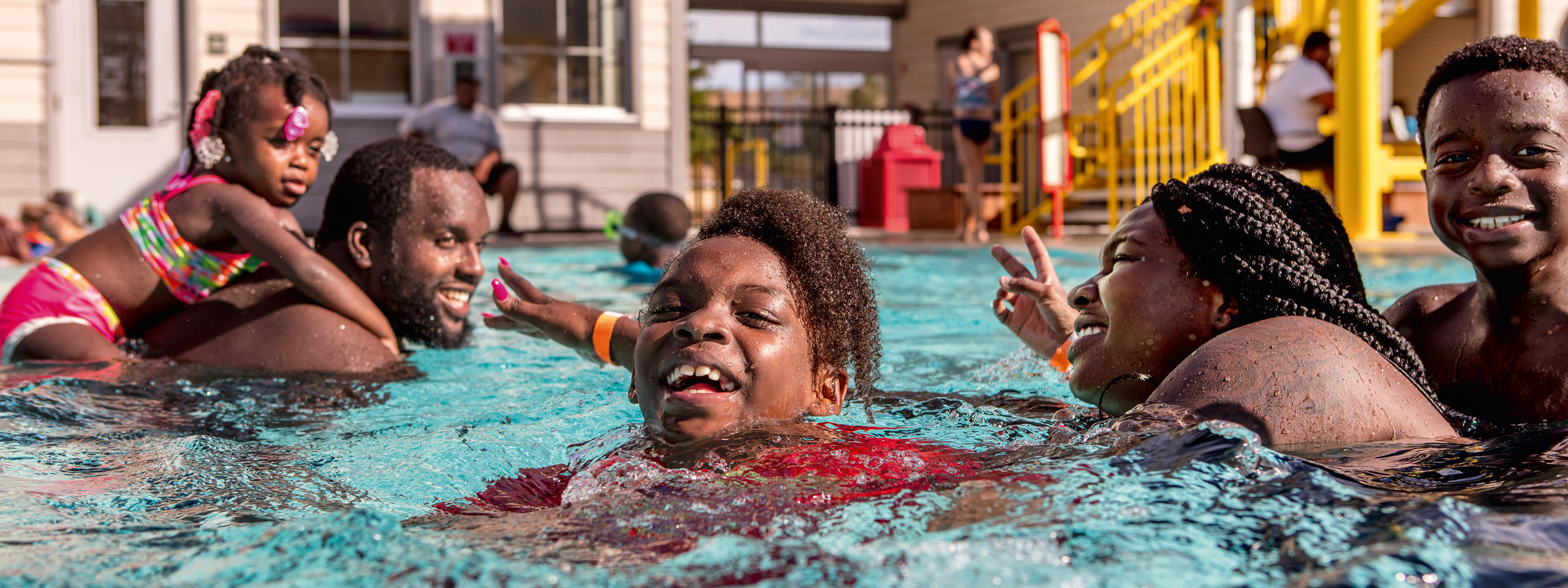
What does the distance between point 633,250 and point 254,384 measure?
13.7ft

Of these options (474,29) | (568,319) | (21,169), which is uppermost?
(474,29)

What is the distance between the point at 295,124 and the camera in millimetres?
3920

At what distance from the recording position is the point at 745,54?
22.5 m

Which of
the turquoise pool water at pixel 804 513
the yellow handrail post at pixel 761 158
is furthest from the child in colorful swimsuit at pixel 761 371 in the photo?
the yellow handrail post at pixel 761 158

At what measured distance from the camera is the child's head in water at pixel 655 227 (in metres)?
7.46

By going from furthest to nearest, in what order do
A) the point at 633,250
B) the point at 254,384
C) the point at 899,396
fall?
1. the point at 633,250
2. the point at 254,384
3. the point at 899,396

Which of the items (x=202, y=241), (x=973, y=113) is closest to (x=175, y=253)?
(x=202, y=241)

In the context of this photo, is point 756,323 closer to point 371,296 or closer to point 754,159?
point 371,296

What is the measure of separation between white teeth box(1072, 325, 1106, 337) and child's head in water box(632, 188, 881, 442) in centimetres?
48

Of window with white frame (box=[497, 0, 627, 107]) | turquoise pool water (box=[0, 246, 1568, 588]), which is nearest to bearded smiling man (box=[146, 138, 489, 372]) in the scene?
turquoise pool water (box=[0, 246, 1568, 588])

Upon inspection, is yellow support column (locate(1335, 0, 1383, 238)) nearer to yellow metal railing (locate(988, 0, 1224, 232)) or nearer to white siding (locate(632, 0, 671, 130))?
yellow metal railing (locate(988, 0, 1224, 232))

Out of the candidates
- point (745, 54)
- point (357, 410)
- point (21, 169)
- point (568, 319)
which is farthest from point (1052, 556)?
point (745, 54)

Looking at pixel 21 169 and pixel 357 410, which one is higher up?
pixel 21 169

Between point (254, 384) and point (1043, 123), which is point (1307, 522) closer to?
point (254, 384)
